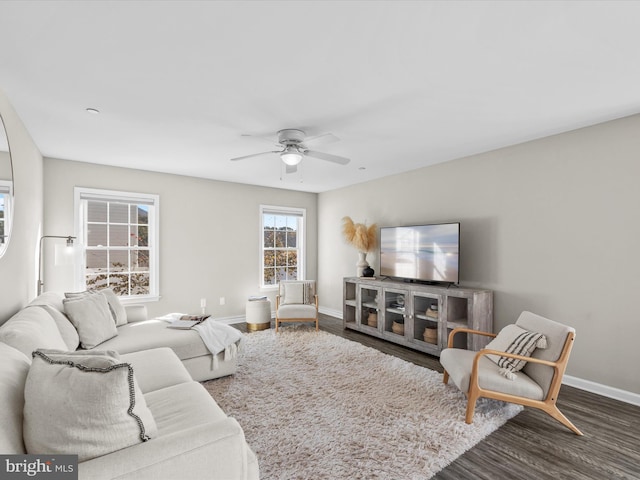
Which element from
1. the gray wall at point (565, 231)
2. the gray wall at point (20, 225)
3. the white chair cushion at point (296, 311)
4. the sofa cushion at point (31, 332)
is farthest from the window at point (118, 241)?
the gray wall at point (565, 231)

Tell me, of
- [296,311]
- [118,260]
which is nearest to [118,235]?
[118,260]

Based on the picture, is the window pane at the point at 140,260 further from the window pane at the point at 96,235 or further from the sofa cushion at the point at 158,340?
the sofa cushion at the point at 158,340

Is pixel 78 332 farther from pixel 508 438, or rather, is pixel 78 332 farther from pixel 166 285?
pixel 508 438

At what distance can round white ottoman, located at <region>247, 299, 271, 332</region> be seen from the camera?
16.4ft

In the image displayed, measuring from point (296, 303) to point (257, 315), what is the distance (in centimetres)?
66

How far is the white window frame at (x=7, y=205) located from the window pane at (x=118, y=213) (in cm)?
229

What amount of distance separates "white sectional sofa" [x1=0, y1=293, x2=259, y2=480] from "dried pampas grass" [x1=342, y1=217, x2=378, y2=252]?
3.19m

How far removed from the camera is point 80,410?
1147 millimetres

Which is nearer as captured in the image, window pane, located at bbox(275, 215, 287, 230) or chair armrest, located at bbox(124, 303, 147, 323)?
chair armrest, located at bbox(124, 303, 147, 323)

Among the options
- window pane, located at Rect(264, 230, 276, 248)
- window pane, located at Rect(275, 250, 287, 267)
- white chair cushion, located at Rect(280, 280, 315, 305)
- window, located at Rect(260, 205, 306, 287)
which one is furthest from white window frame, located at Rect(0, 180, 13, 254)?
window pane, located at Rect(275, 250, 287, 267)

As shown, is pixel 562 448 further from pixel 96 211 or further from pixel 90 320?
pixel 96 211

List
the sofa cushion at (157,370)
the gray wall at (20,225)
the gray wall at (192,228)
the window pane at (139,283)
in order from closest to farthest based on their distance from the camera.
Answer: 1. the sofa cushion at (157,370)
2. the gray wall at (20,225)
3. the gray wall at (192,228)
4. the window pane at (139,283)

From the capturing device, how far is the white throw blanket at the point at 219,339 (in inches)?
124

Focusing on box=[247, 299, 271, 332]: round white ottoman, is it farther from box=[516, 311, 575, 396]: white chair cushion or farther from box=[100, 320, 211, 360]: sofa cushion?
box=[516, 311, 575, 396]: white chair cushion
